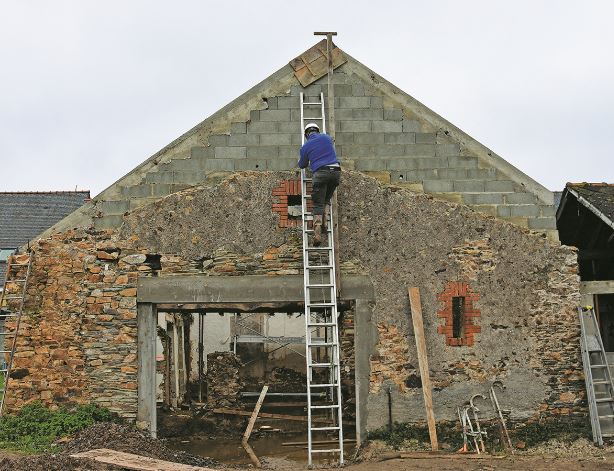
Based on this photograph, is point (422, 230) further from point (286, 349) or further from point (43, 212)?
point (43, 212)

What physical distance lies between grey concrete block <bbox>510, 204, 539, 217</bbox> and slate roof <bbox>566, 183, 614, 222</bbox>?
1.45 m

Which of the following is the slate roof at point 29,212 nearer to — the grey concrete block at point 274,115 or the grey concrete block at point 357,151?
the grey concrete block at point 274,115

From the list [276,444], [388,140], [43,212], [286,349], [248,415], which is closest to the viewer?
[388,140]

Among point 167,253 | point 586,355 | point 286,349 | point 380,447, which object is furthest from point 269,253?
point 286,349

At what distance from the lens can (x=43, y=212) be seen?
30500mm

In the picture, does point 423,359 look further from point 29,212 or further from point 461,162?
point 29,212

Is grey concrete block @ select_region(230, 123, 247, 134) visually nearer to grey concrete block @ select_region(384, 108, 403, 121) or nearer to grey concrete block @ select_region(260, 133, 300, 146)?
grey concrete block @ select_region(260, 133, 300, 146)

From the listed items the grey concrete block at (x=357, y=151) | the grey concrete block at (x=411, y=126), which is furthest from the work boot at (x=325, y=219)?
the grey concrete block at (x=411, y=126)

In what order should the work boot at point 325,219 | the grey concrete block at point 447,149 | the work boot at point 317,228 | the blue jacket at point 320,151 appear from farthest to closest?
1. the grey concrete block at point 447,149
2. the work boot at point 325,219
3. the work boot at point 317,228
4. the blue jacket at point 320,151

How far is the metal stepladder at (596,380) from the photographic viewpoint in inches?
434

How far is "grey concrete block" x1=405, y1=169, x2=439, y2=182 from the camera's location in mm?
11742

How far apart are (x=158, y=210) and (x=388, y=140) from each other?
3.72 m

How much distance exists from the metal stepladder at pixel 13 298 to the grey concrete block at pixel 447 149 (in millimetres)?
6420

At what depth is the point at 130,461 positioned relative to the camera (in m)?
8.78
